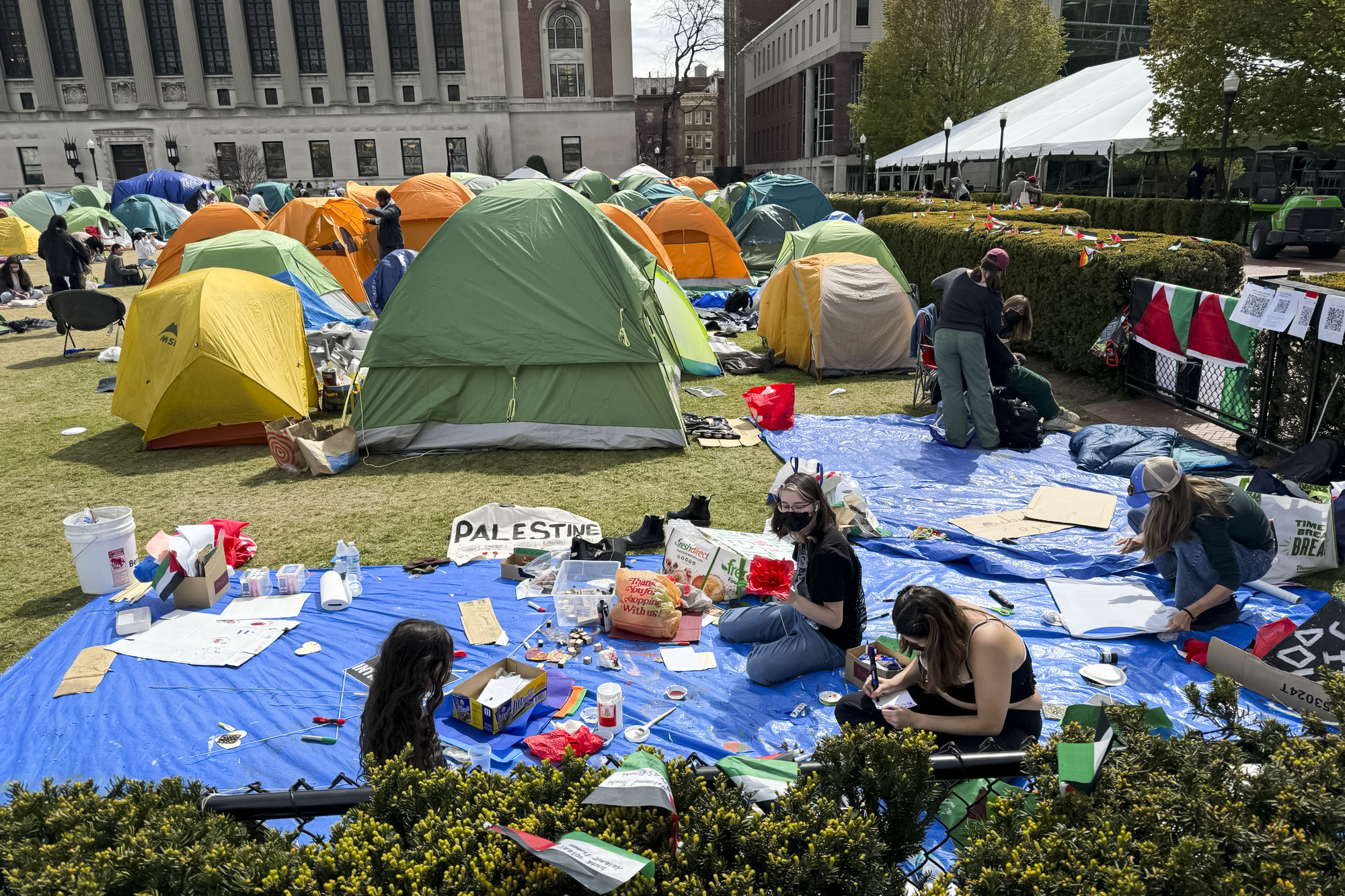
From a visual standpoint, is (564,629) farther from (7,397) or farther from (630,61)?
(630,61)

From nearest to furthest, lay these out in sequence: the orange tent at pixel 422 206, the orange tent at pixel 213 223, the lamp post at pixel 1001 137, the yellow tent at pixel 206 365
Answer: the yellow tent at pixel 206 365 < the orange tent at pixel 213 223 < the orange tent at pixel 422 206 < the lamp post at pixel 1001 137

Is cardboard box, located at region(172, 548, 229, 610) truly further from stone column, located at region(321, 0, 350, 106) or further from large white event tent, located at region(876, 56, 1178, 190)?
stone column, located at region(321, 0, 350, 106)

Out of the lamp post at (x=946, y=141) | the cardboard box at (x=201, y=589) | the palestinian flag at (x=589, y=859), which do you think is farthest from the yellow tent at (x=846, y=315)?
the lamp post at (x=946, y=141)

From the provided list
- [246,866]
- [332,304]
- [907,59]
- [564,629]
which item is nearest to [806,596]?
[564,629]

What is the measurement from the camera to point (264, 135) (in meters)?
52.4

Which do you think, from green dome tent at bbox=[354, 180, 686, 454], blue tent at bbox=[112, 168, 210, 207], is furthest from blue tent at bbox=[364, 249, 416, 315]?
blue tent at bbox=[112, 168, 210, 207]

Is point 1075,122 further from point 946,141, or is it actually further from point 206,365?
point 206,365

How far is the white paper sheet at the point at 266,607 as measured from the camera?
16.4 ft

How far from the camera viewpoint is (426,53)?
168ft

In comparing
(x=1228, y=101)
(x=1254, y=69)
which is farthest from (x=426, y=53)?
(x=1228, y=101)

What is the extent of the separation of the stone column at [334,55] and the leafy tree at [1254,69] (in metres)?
47.0

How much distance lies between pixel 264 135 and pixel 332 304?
47.9m

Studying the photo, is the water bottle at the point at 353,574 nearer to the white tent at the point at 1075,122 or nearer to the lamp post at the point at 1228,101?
the lamp post at the point at 1228,101

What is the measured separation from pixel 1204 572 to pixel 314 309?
36.7 feet
